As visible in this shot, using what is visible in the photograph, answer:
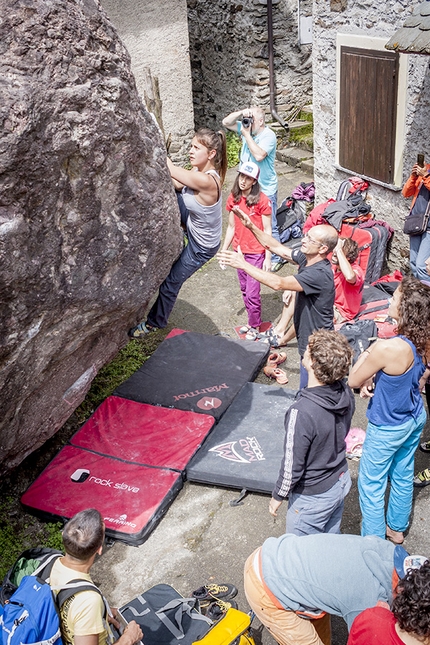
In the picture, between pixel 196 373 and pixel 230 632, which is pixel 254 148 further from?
pixel 230 632

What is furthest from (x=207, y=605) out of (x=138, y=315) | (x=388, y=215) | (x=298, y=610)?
(x=388, y=215)

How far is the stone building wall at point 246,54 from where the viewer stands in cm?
1140

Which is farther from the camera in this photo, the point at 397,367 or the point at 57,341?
the point at 57,341

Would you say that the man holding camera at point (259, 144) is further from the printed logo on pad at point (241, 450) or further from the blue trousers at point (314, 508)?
the blue trousers at point (314, 508)

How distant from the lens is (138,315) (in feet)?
16.7

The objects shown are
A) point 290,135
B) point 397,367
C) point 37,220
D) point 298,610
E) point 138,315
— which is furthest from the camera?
point 290,135

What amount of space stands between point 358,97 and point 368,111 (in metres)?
0.23

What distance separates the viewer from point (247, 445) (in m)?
5.21

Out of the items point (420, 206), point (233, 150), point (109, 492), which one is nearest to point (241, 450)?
point (109, 492)

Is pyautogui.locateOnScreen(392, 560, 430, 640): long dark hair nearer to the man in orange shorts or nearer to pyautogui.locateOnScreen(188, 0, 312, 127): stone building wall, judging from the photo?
the man in orange shorts

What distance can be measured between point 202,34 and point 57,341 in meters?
10.4

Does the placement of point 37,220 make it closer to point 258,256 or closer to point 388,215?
point 258,256

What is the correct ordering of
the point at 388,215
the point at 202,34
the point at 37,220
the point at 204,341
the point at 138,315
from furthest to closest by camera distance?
1. the point at 202,34
2. the point at 388,215
3. the point at 204,341
4. the point at 138,315
5. the point at 37,220

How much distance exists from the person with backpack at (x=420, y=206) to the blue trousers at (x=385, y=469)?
279 cm
